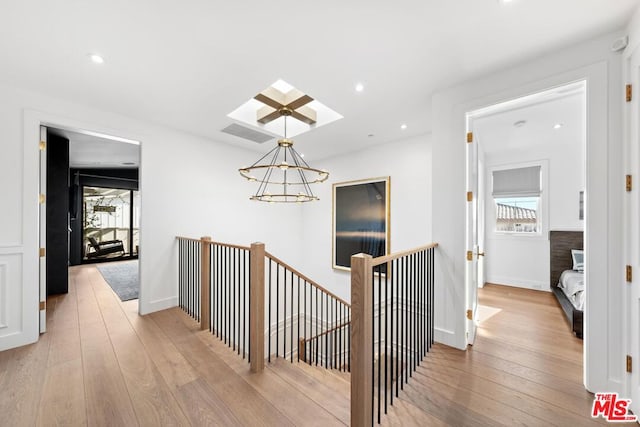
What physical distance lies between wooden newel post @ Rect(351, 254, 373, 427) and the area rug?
4.11 m

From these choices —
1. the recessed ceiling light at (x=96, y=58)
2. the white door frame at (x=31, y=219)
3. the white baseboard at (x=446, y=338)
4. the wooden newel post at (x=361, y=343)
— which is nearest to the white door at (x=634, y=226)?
the white baseboard at (x=446, y=338)

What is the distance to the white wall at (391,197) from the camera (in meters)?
3.85

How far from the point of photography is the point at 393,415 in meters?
1.57

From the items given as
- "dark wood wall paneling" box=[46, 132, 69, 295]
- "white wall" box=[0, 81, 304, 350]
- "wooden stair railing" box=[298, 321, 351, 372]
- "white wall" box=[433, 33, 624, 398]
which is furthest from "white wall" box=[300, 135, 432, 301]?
"dark wood wall paneling" box=[46, 132, 69, 295]

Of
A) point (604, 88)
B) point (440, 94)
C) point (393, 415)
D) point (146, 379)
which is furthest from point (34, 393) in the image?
point (604, 88)

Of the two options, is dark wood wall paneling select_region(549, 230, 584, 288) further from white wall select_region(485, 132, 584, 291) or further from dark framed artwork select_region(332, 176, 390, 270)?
dark framed artwork select_region(332, 176, 390, 270)

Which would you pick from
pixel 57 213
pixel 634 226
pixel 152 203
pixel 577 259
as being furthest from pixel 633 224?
pixel 57 213

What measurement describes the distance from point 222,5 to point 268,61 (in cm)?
56

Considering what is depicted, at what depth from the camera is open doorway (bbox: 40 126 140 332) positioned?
13.2 ft

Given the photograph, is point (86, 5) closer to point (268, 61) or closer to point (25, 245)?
point (268, 61)

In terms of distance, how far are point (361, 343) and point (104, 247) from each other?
8.88 m

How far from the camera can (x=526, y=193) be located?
185 inches

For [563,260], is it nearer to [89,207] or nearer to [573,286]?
[573,286]

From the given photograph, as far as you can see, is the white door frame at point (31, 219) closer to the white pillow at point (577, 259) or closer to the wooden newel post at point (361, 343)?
the wooden newel post at point (361, 343)
